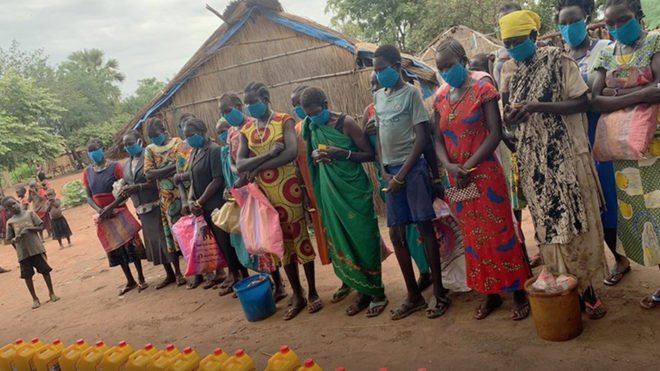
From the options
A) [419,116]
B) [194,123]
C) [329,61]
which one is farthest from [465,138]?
[329,61]

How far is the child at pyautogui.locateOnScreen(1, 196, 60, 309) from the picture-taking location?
22.7 ft

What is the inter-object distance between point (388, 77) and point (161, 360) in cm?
242

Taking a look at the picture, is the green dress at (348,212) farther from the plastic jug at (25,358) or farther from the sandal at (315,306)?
the plastic jug at (25,358)

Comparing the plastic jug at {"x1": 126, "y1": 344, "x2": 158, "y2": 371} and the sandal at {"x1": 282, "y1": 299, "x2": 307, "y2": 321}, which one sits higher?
the plastic jug at {"x1": 126, "y1": 344, "x2": 158, "y2": 371}

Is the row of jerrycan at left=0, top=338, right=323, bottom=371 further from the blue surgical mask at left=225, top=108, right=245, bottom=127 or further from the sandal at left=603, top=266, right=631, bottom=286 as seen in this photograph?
the sandal at left=603, top=266, right=631, bottom=286

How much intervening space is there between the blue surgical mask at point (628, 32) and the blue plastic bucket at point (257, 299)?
131 inches

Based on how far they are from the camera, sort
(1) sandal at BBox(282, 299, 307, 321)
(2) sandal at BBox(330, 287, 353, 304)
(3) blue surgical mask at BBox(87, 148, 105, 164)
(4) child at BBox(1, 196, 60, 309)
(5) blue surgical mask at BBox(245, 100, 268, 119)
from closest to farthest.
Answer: (5) blue surgical mask at BBox(245, 100, 268, 119) < (1) sandal at BBox(282, 299, 307, 321) < (2) sandal at BBox(330, 287, 353, 304) < (3) blue surgical mask at BBox(87, 148, 105, 164) < (4) child at BBox(1, 196, 60, 309)

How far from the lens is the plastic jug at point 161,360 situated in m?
3.09

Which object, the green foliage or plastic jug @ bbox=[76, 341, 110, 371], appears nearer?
plastic jug @ bbox=[76, 341, 110, 371]

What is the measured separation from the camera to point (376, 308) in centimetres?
421

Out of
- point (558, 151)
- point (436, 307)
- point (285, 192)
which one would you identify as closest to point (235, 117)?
point (285, 192)

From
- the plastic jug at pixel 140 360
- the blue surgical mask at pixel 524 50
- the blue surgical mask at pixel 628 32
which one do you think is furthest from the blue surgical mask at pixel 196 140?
the blue surgical mask at pixel 628 32

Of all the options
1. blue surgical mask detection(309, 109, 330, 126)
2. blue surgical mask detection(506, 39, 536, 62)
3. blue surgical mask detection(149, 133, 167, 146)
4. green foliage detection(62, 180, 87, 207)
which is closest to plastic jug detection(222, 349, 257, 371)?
blue surgical mask detection(309, 109, 330, 126)

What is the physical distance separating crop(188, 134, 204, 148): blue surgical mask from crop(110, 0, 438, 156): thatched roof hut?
3.38 m
